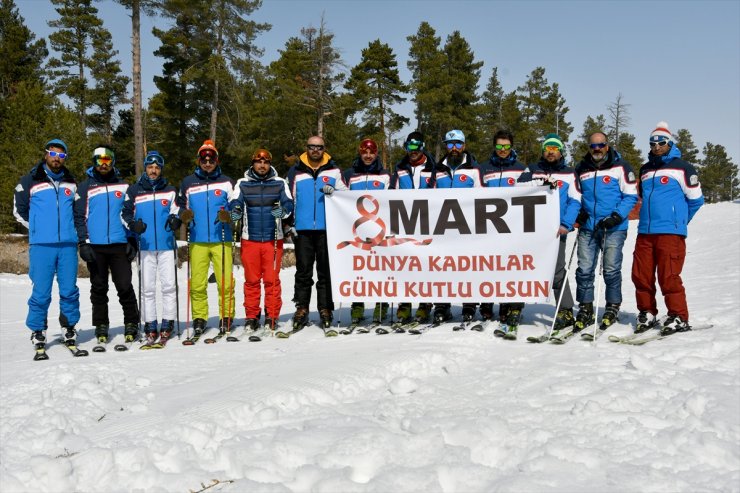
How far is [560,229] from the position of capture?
6336mm

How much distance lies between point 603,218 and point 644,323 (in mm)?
1346

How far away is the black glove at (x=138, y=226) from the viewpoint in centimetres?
658

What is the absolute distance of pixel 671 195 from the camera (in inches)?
238

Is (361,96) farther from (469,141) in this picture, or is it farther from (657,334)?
(657,334)

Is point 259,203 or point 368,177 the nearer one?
point 259,203

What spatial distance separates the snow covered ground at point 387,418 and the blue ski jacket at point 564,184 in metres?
1.55

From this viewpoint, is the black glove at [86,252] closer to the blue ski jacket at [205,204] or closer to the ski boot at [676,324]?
the blue ski jacket at [205,204]

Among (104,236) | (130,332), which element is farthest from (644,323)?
(104,236)

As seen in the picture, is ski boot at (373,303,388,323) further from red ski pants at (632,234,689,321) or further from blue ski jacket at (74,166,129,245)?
blue ski jacket at (74,166,129,245)

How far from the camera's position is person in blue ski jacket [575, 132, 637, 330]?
6.15 meters

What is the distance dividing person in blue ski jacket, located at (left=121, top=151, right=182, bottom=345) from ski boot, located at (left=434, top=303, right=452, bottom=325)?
11.4ft

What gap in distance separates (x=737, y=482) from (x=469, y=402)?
1739 millimetres

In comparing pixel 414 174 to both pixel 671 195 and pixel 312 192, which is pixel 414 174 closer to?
pixel 312 192

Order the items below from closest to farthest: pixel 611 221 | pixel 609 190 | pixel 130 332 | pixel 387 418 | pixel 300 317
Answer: pixel 387 418 < pixel 611 221 < pixel 609 190 < pixel 130 332 < pixel 300 317
